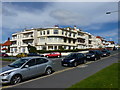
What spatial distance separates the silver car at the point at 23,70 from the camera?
302 inches

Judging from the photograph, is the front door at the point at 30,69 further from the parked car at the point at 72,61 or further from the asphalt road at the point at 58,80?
the parked car at the point at 72,61

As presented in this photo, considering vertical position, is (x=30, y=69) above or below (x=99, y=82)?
above

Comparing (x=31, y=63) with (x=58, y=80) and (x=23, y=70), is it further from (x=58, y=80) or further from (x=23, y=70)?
(x=58, y=80)

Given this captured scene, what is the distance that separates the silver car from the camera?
25.1ft

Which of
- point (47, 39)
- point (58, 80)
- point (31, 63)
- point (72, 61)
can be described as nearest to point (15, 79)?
point (31, 63)

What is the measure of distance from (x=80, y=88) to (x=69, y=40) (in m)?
49.9

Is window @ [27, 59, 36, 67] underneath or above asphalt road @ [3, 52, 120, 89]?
above

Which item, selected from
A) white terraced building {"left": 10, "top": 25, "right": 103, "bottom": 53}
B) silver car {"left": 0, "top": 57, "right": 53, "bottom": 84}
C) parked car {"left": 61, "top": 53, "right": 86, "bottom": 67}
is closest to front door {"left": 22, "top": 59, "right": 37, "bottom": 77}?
silver car {"left": 0, "top": 57, "right": 53, "bottom": 84}

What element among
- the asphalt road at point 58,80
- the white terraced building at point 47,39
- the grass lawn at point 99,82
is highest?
the white terraced building at point 47,39

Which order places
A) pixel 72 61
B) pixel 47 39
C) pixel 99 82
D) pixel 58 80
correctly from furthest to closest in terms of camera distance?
pixel 47 39, pixel 72 61, pixel 58 80, pixel 99 82

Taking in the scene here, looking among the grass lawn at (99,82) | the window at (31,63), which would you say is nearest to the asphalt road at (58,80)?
the grass lawn at (99,82)

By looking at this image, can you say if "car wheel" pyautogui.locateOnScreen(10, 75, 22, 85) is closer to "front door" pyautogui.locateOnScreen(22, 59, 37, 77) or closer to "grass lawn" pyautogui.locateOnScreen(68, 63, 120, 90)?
"front door" pyautogui.locateOnScreen(22, 59, 37, 77)

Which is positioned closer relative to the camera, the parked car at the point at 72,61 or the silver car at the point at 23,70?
the silver car at the point at 23,70

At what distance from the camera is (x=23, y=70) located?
832 cm
